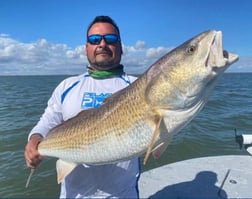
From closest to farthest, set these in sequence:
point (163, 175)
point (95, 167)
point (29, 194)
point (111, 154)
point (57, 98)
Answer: point (111, 154) → point (95, 167) → point (57, 98) → point (163, 175) → point (29, 194)

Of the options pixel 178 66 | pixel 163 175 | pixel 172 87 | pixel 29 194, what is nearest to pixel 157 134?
pixel 172 87

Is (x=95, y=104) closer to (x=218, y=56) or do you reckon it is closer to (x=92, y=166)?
(x=92, y=166)

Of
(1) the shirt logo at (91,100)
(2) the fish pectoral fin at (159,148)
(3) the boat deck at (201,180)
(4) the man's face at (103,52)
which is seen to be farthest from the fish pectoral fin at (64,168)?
(3) the boat deck at (201,180)

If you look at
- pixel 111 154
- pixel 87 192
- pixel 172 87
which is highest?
pixel 172 87

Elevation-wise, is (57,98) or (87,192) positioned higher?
(57,98)

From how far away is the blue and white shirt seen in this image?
3.19 metres

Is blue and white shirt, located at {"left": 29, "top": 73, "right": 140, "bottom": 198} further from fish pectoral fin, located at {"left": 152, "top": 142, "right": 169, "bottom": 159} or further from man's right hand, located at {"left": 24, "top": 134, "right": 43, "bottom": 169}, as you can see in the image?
fish pectoral fin, located at {"left": 152, "top": 142, "right": 169, "bottom": 159}

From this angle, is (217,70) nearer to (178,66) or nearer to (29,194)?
(178,66)

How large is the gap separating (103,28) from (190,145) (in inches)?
351

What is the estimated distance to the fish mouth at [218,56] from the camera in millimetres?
2188

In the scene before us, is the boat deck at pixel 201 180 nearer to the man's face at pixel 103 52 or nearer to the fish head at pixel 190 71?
the man's face at pixel 103 52

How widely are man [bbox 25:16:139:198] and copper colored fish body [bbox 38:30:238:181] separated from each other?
391 millimetres

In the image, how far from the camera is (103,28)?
3.54 meters

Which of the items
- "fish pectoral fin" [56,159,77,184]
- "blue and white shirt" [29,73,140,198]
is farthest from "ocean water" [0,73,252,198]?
"fish pectoral fin" [56,159,77,184]
